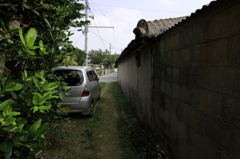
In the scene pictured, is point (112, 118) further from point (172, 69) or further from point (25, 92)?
point (25, 92)

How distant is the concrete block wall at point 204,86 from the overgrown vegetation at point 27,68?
1.57m

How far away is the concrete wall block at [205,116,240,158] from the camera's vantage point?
4.35ft

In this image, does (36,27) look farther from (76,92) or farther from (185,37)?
(76,92)

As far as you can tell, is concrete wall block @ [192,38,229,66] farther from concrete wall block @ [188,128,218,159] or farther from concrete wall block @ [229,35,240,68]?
concrete wall block @ [188,128,218,159]

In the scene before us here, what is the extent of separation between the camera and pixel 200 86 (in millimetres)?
1801

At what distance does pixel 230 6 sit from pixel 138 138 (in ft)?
9.35

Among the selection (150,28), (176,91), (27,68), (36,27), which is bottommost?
(176,91)

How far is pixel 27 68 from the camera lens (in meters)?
1.92

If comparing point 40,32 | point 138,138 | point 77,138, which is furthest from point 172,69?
point 77,138

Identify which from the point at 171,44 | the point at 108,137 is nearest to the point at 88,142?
the point at 108,137

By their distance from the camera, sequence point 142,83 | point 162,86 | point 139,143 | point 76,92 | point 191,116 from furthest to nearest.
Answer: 1. point 76,92
2. point 142,83
3. point 139,143
4. point 162,86
5. point 191,116

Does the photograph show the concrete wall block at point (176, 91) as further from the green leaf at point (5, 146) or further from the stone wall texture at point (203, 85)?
the green leaf at point (5, 146)

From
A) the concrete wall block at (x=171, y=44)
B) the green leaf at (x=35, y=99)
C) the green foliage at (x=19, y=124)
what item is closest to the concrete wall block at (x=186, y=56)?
the concrete wall block at (x=171, y=44)

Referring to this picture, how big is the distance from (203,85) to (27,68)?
2041 mm
